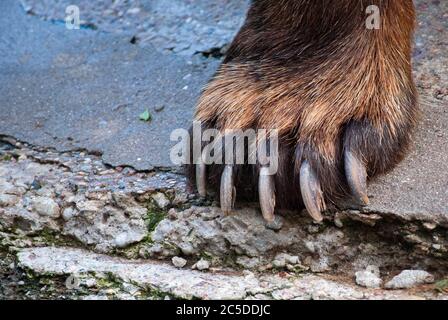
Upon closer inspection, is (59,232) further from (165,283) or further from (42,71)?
(42,71)

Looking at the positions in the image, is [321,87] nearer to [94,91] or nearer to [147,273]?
[147,273]

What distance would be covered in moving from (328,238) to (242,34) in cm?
89

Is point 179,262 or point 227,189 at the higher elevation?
point 227,189

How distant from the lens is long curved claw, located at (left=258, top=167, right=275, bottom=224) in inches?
99.3

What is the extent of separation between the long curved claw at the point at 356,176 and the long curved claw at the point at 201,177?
0.42m

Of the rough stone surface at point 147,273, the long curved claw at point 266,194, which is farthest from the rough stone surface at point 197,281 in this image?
the long curved claw at point 266,194

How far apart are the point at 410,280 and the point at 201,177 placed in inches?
26.9

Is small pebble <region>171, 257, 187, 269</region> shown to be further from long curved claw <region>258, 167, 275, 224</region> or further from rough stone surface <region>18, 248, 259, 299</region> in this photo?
long curved claw <region>258, 167, 275, 224</region>

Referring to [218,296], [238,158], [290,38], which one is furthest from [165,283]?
[290,38]

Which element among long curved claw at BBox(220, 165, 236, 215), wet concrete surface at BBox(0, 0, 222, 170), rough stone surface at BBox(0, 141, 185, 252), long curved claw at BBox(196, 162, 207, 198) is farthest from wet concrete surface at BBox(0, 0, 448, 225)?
long curved claw at BBox(220, 165, 236, 215)

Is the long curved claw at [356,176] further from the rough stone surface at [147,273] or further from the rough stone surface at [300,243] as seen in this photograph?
the rough stone surface at [147,273]

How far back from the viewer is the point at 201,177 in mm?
2656

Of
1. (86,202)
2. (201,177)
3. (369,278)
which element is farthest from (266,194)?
(86,202)
